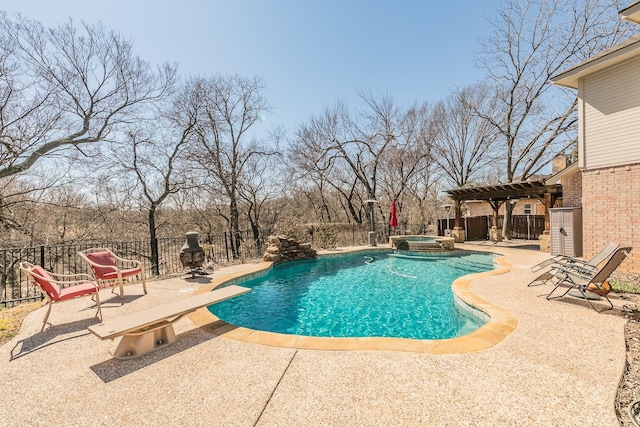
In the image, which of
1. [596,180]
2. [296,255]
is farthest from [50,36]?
[596,180]

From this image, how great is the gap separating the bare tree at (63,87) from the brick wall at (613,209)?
15.9 m

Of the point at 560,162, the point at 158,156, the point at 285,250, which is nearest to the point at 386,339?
the point at 285,250

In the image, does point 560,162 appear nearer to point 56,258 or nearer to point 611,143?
point 611,143

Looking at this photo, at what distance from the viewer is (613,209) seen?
21.7 feet

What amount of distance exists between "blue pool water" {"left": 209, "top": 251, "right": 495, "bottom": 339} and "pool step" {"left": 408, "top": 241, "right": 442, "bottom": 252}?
203 cm

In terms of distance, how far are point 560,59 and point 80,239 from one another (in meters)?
23.3

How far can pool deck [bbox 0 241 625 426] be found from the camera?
2051 millimetres

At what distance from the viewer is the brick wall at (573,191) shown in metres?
9.24

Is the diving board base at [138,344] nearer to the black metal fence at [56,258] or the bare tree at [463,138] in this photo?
the black metal fence at [56,258]

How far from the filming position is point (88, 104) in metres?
10.5

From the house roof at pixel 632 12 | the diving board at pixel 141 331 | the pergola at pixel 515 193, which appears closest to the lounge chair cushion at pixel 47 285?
the diving board at pixel 141 331

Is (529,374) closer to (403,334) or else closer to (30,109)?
(403,334)

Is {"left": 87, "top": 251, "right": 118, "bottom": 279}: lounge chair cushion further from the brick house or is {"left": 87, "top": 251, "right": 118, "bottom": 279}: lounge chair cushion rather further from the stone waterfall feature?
the brick house

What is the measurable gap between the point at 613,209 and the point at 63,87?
17.5m
